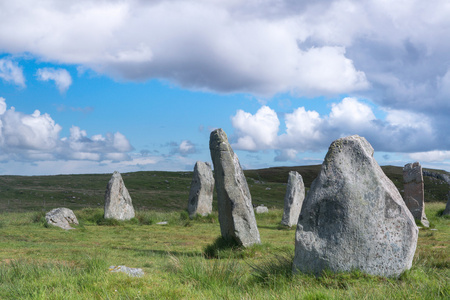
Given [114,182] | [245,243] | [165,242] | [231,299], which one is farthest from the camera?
[114,182]

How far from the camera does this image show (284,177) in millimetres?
A: 87500

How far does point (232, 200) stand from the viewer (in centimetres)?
1209

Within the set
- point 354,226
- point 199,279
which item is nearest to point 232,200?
point 199,279

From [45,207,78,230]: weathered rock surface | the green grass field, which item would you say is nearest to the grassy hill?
[45,207,78,230]: weathered rock surface

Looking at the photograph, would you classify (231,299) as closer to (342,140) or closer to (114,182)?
(342,140)

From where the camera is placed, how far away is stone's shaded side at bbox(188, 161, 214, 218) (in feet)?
79.3

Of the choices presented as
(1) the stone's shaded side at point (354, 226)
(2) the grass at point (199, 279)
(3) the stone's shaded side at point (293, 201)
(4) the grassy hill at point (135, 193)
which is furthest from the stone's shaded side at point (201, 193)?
(4) the grassy hill at point (135, 193)

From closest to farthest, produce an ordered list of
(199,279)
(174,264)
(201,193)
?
(199,279), (174,264), (201,193)

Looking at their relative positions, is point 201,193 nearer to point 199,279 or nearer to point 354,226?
point 199,279

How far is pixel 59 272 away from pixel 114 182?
52.4 ft

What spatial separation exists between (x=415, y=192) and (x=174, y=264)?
625 inches

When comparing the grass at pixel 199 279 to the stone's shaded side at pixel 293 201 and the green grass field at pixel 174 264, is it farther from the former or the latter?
the stone's shaded side at pixel 293 201

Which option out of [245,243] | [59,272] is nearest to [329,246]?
[59,272]

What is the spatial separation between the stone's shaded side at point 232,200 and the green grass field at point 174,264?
44 cm
